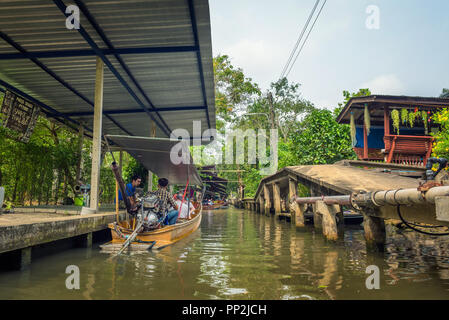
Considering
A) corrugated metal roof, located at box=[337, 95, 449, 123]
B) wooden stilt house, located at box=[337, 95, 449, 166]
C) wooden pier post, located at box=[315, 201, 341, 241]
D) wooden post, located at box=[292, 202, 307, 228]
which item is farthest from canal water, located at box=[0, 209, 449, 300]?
corrugated metal roof, located at box=[337, 95, 449, 123]

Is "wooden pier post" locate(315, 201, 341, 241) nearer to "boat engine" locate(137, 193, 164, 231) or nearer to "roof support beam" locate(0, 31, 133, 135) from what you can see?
"boat engine" locate(137, 193, 164, 231)

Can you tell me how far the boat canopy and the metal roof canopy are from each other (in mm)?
2148

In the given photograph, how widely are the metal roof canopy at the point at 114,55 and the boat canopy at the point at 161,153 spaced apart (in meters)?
2.15

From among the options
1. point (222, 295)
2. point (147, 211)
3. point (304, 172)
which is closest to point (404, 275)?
point (222, 295)

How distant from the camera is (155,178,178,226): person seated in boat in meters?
7.14

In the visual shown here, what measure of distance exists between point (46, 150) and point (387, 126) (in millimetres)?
13426

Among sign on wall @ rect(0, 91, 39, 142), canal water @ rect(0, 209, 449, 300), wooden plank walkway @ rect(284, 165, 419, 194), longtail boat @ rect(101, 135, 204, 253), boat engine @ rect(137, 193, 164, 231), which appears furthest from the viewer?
sign on wall @ rect(0, 91, 39, 142)

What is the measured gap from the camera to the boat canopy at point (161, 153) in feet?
23.9

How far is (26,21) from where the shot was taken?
6.23 metres

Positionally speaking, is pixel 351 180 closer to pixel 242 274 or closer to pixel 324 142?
pixel 242 274

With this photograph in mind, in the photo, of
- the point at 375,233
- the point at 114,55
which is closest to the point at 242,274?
the point at 375,233

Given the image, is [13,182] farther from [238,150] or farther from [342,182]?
[238,150]

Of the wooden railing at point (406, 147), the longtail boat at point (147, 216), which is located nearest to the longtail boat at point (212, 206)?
the longtail boat at point (147, 216)

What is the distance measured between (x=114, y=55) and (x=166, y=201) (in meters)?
3.95
